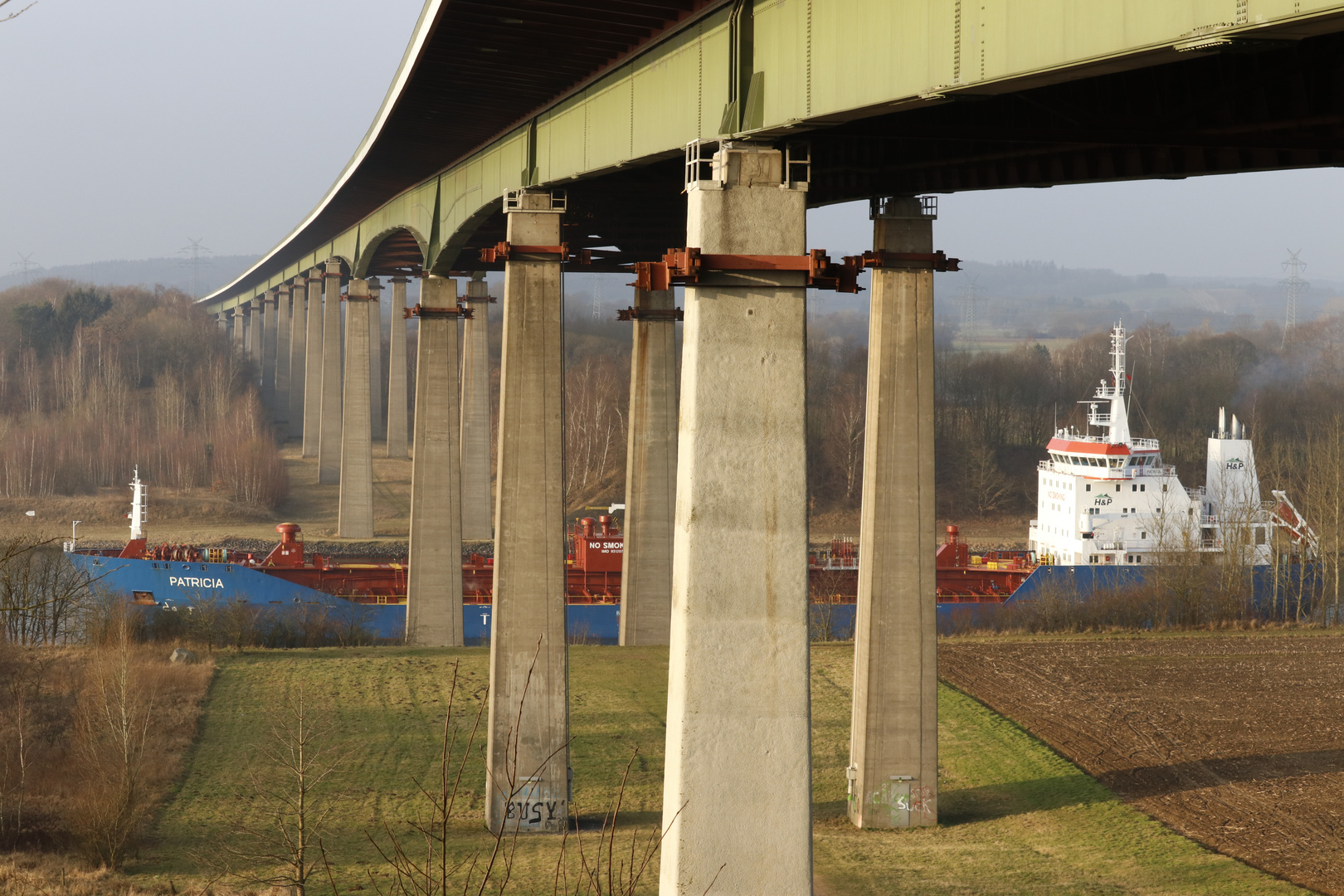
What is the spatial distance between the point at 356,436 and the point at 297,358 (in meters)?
40.2

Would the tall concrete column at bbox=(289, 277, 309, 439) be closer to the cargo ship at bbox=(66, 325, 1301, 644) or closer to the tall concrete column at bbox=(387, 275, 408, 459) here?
the tall concrete column at bbox=(387, 275, 408, 459)

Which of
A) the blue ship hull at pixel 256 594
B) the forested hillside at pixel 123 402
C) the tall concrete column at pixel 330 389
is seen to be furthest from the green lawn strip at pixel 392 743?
the forested hillside at pixel 123 402

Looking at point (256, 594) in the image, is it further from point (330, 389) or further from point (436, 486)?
point (330, 389)

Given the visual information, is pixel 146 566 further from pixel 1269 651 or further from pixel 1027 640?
pixel 1269 651

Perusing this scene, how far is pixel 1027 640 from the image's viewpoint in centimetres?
3875

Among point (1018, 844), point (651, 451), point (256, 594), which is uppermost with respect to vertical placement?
point (651, 451)

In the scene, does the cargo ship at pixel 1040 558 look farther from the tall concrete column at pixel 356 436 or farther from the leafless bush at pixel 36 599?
the tall concrete column at pixel 356 436

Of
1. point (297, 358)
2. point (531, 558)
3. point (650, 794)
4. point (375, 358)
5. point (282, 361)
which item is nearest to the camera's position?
point (531, 558)

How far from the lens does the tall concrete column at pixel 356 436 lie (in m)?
62.2

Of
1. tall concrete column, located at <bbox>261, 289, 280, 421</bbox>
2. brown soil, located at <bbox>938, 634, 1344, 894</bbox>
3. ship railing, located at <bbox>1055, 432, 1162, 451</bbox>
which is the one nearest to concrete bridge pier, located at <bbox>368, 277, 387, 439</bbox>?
tall concrete column, located at <bbox>261, 289, 280, 421</bbox>

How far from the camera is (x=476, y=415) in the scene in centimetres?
5519

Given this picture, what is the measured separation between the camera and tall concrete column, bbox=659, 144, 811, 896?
13.5m

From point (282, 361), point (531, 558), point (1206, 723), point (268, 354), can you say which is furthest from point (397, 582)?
point (268, 354)

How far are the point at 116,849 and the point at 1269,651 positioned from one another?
103 feet
